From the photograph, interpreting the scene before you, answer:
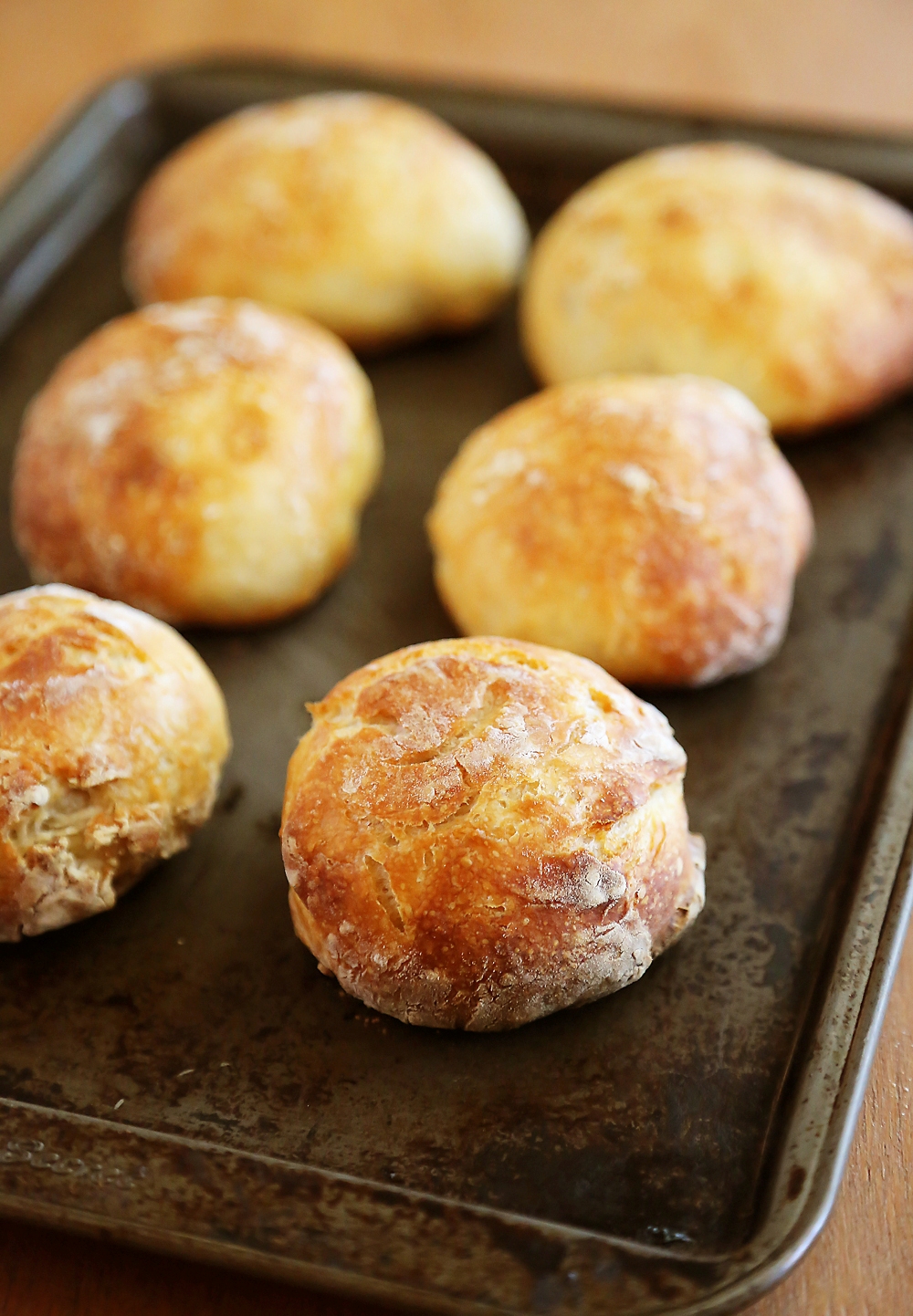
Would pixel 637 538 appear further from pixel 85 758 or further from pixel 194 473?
pixel 85 758

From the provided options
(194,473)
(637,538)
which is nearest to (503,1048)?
(637,538)

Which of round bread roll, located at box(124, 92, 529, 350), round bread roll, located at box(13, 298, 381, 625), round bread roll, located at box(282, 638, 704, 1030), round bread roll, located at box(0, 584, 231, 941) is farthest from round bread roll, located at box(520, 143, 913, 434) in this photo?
round bread roll, located at box(0, 584, 231, 941)

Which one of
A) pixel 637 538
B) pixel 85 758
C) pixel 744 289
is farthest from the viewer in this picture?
pixel 744 289

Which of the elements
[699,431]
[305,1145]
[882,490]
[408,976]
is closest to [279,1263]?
[305,1145]

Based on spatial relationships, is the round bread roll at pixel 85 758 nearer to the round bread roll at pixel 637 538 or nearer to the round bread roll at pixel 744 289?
the round bread roll at pixel 637 538

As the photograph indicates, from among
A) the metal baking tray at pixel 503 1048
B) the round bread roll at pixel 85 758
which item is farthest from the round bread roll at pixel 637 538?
the round bread roll at pixel 85 758

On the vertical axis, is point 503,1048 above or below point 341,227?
below
